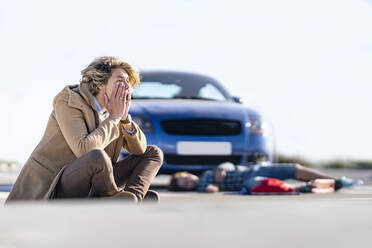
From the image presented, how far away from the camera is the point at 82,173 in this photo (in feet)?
14.0

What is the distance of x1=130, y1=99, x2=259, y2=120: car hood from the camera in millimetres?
7639

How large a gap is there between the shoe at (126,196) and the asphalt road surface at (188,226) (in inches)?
18.6

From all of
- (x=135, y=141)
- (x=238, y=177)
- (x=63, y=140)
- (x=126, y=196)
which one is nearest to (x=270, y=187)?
(x=238, y=177)

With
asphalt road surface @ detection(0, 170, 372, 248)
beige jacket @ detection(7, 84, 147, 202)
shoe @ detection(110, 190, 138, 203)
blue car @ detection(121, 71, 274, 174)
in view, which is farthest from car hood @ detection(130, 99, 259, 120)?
asphalt road surface @ detection(0, 170, 372, 248)

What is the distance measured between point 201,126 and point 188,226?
15.3ft

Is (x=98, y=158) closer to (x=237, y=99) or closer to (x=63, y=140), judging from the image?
(x=63, y=140)

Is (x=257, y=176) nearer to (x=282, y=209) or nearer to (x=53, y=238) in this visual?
(x=282, y=209)

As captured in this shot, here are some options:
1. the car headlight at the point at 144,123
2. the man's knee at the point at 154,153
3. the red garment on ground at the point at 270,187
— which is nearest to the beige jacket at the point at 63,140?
the man's knee at the point at 154,153

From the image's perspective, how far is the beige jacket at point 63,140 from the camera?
4.31 metres

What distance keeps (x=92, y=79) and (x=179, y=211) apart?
1328 millimetres

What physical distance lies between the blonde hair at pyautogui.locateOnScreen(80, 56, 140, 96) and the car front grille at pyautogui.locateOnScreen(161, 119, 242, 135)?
288 cm

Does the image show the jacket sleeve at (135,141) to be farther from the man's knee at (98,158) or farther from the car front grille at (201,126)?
the car front grille at (201,126)

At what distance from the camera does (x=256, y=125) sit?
25.8 feet

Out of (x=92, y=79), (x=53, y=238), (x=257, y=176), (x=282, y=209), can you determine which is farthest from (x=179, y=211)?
(x=257, y=176)
